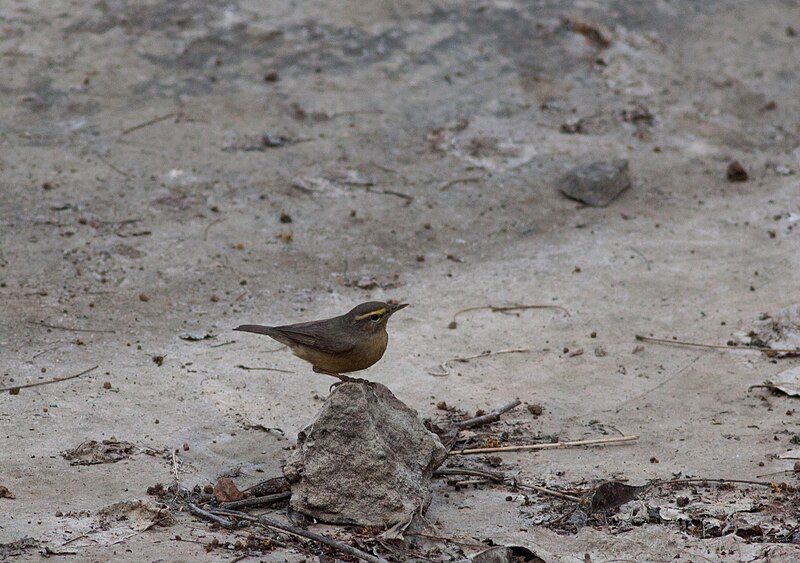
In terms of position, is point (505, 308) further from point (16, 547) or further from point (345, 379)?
point (16, 547)

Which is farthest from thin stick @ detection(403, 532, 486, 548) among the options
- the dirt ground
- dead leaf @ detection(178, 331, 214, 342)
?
dead leaf @ detection(178, 331, 214, 342)

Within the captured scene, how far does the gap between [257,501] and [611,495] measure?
193 cm

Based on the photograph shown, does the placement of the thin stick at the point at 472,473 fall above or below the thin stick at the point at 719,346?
above

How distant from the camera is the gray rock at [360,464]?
5512 mm

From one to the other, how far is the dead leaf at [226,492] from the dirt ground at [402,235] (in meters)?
0.28

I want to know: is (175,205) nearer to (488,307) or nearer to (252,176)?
(252,176)

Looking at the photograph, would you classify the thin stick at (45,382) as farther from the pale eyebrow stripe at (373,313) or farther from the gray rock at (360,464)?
the pale eyebrow stripe at (373,313)

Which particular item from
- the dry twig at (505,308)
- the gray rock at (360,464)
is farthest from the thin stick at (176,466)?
the dry twig at (505,308)

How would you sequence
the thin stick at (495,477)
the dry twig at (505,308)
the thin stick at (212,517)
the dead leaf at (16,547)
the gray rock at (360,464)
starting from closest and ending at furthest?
the dead leaf at (16,547), the thin stick at (212,517), the gray rock at (360,464), the thin stick at (495,477), the dry twig at (505,308)

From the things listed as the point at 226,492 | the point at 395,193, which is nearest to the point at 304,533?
the point at 226,492

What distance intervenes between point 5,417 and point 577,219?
19.4 feet

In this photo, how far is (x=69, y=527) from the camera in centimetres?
508

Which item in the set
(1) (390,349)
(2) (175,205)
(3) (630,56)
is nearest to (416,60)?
(3) (630,56)

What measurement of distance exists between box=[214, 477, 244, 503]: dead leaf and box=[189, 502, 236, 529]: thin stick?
178 millimetres
